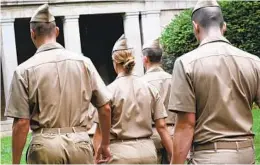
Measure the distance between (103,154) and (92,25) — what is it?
20.9m

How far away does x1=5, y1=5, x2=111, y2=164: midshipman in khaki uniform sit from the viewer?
16.9 feet

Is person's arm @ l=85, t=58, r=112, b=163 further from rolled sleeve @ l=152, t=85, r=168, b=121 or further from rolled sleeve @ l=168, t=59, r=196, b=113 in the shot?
rolled sleeve @ l=168, t=59, r=196, b=113

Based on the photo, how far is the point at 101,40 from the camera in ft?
88.1

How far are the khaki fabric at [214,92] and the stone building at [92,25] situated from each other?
661 inches

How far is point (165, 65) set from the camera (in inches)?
789

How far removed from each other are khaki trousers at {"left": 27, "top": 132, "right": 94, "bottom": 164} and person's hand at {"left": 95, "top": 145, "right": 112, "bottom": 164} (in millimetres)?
677

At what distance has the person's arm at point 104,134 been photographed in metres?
5.60

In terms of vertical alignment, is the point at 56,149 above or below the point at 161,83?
below

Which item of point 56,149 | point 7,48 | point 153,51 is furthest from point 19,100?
point 7,48

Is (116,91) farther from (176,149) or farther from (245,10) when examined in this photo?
(245,10)

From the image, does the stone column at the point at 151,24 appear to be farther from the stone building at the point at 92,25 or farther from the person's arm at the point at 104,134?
the person's arm at the point at 104,134

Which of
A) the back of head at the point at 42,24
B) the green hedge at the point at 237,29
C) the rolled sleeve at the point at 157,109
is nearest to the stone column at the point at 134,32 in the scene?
the green hedge at the point at 237,29

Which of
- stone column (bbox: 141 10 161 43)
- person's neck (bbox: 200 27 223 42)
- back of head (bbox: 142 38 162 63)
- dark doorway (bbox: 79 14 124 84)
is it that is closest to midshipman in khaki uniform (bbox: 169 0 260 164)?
person's neck (bbox: 200 27 223 42)

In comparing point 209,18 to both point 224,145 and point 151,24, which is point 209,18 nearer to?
point 224,145
